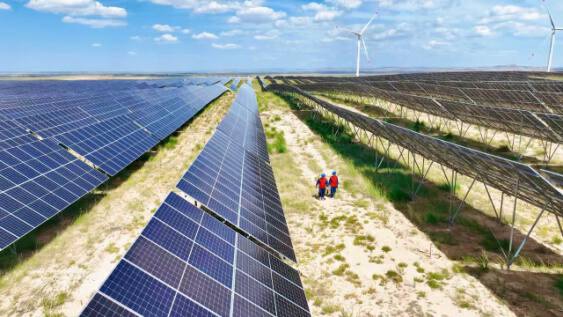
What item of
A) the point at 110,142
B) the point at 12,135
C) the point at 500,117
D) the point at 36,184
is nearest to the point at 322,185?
the point at 36,184

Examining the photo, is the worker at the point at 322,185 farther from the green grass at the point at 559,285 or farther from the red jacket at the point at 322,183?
the green grass at the point at 559,285

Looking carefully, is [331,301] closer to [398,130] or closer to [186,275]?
[186,275]

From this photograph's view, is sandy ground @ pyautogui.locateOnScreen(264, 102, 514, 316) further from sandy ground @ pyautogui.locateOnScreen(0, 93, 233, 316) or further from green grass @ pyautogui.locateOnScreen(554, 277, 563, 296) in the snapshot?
sandy ground @ pyautogui.locateOnScreen(0, 93, 233, 316)

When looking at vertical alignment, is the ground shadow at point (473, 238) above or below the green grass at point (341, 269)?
above

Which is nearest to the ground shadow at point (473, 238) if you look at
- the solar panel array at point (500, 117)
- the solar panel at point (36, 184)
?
the solar panel array at point (500, 117)

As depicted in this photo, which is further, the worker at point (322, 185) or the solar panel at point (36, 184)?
the worker at point (322, 185)

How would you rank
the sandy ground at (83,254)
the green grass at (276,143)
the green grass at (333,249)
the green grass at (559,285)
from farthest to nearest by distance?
the green grass at (276,143), the green grass at (333,249), the green grass at (559,285), the sandy ground at (83,254)

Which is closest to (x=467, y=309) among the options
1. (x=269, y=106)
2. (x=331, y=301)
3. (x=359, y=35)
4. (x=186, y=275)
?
(x=331, y=301)
